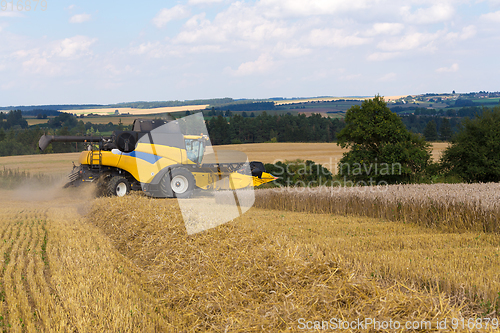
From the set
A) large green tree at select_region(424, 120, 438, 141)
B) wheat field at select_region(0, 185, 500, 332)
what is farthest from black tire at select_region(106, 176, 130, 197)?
large green tree at select_region(424, 120, 438, 141)

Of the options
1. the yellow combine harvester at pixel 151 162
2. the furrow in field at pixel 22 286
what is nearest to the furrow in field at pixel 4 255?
the furrow in field at pixel 22 286

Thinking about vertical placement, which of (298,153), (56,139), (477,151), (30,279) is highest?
(56,139)

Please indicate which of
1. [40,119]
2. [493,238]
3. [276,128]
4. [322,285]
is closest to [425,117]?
[276,128]

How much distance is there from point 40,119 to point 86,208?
239 feet

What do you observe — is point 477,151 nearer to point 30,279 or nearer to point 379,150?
point 379,150

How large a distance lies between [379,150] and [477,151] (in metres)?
7.09

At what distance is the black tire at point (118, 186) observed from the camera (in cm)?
1510

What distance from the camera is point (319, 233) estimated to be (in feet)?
30.7

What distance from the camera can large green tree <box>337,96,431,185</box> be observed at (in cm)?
2677

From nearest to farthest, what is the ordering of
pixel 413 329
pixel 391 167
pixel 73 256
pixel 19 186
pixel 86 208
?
pixel 413 329 → pixel 73 256 → pixel 86 208 → pixel 19 186 → pixel 391 167

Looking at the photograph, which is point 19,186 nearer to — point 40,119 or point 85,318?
point 85,318

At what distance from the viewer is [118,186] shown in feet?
50.9

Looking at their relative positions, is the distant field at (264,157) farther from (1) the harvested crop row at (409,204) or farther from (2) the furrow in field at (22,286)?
(2) the furrow in field at (22,286)

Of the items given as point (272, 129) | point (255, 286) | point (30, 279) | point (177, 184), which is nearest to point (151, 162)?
point (177, 184)
